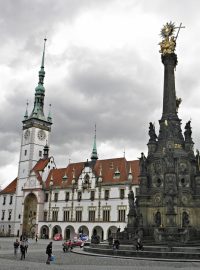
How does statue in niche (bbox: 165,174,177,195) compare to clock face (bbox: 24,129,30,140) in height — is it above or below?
below

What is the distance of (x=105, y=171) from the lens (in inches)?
2936

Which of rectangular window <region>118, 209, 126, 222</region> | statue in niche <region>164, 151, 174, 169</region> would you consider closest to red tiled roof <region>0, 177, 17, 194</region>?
rectangular window <region>118, 209, 126, 222</region>

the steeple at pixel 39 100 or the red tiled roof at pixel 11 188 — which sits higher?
the steeple at pixel 39 100

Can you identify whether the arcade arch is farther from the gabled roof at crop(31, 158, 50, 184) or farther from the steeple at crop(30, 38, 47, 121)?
the steeple at crop(30, 38, 47, 121)

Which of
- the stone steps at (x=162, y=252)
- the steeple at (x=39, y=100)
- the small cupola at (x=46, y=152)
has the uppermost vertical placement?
the steeple at (x=39, y=100)

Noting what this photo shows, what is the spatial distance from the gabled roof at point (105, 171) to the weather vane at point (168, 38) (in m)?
31.3

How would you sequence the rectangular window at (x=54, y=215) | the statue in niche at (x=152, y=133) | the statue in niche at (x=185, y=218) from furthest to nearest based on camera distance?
the rectangular window at (x=54, y=215)
the statue in niche at (x=152, y=133)
the statue in niche at (x=185, y=218)

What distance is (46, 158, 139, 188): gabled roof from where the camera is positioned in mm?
70375

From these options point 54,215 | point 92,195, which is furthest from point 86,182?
point 54,215

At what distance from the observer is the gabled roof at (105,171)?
70.4 metres

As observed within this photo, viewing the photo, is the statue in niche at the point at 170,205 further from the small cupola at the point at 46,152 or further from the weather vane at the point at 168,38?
the small cupola at the point at 46,152

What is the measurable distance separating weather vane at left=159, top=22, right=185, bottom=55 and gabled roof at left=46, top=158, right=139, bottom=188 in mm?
31255

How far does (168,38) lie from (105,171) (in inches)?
1493

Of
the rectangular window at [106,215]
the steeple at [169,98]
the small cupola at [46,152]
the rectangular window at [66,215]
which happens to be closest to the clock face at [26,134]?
the small cupola at [46,152]
